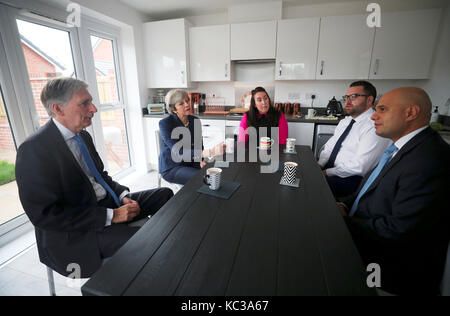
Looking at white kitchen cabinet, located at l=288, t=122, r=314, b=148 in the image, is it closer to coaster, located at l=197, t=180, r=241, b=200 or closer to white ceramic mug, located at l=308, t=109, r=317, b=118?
white ceramic mug, located at l=308, t=109, r=317, b=118

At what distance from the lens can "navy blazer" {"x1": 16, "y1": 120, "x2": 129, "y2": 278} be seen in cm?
107

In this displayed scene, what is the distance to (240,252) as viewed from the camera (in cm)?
80

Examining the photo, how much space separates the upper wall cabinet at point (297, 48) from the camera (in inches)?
123

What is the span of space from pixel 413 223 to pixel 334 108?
275cm

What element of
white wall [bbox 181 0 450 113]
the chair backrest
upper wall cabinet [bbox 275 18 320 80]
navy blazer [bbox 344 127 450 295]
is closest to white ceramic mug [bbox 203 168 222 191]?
navy blazer [bbox 344 127 450 295]

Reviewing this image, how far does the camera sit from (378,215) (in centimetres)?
114

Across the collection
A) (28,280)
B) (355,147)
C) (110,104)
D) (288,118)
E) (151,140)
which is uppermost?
(110,104)

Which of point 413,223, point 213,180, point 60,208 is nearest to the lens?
point 413,223

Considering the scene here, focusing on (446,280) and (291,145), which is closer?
(446,280)

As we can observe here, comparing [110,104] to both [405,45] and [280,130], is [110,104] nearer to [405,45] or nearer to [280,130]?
[280,130]

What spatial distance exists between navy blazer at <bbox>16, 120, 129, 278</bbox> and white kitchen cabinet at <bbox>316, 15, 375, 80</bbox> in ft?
10.7

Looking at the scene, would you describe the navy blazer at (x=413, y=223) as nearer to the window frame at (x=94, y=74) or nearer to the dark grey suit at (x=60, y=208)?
the dark grey suit at (x=60, y=208)

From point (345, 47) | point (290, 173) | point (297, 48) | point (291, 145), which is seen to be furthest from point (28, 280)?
point (345, 47)

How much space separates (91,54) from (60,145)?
7.62ft
